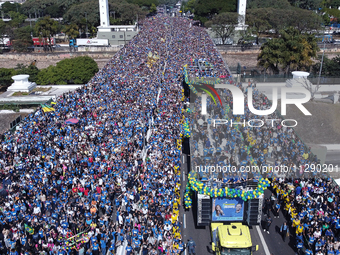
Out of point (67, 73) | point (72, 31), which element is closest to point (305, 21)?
point (67, 73)

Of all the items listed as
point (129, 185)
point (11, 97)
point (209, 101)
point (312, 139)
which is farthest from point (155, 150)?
point (11, 97)

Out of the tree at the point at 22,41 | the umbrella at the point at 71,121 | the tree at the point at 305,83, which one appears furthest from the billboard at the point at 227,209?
the tree at the point at 22,41

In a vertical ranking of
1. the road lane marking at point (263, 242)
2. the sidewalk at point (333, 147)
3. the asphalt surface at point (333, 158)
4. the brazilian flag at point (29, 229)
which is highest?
the brazilian flag at point (29, 229)

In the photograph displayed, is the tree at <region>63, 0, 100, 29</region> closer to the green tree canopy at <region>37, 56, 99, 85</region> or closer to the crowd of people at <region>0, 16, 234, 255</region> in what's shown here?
the green tree canopy at <region>37, 56, 99, 85</region>

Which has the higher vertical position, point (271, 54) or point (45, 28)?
point (45, 28)

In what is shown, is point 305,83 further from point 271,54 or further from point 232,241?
point 232,241

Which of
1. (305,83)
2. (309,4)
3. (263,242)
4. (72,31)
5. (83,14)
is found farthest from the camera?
(309,4)

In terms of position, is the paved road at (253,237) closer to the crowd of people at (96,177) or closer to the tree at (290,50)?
the crowd of people at (96,177)
